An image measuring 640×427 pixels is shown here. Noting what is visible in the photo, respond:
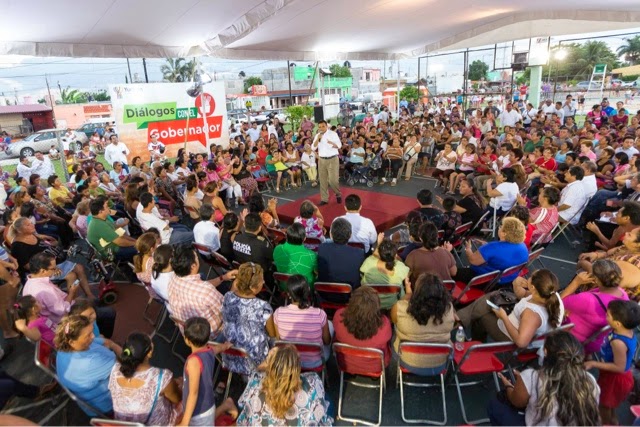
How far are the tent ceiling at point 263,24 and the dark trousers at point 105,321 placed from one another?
391cm

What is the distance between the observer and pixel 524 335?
256 centimetres

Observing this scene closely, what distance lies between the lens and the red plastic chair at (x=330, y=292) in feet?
11.0

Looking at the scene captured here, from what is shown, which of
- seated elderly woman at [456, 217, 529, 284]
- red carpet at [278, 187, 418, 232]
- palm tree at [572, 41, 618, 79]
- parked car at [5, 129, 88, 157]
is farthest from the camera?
palm tree at [572, 41, 618, 79]

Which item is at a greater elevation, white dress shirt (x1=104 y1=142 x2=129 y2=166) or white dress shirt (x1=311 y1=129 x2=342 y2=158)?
white dress shirt (x1=311 y1=129 x2=342 y2=158)

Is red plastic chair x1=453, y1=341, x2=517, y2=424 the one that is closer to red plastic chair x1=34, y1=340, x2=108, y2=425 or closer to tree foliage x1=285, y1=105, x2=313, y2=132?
red plastic chair x1=34, y1=340, x2=108, y2=425

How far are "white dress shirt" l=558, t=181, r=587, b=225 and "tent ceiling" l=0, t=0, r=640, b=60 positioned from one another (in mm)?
4676

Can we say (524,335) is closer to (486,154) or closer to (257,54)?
(486,154)

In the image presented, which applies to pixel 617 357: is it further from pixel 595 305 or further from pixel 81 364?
pixel 81 364

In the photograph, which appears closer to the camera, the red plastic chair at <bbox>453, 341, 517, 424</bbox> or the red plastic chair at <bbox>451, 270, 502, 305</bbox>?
the red plastic chair at <bbox>453, 341, 517, 424</bbox>

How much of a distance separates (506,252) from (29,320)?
4081 millimetres

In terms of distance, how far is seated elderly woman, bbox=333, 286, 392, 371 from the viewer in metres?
2.64

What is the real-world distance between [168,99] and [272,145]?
4.00 meters

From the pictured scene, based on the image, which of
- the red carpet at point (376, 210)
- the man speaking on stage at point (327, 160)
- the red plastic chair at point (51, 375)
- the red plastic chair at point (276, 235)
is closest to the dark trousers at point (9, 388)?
the red plastic chair at point (51, 375)

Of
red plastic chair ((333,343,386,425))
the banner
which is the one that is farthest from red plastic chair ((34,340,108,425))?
the banner
